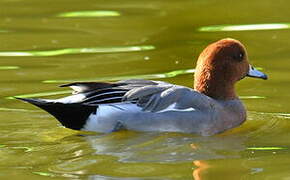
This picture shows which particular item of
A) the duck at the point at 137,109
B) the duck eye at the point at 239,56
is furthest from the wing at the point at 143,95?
the duck eye at the point at 239,56

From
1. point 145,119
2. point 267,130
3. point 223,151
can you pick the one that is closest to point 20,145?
point 145,119

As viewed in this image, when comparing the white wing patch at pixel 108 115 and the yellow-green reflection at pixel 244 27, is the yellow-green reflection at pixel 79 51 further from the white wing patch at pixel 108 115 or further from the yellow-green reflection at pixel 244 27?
the white wing patch at pixel 108 115

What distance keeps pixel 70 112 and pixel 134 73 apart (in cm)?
205

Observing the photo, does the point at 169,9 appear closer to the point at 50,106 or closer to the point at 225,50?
the point at 225,50

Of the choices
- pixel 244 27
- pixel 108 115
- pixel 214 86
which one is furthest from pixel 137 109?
pixel 244 27

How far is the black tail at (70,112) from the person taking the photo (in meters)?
7.59

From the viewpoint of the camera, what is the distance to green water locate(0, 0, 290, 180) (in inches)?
266

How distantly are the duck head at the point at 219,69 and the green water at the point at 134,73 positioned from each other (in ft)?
1.19

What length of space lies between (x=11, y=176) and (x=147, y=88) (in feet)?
5.62

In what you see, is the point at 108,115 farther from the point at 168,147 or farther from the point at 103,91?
the point at 168,147

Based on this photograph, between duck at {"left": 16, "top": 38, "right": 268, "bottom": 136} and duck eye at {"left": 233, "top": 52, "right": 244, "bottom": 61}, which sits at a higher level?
duck eye at {"left": 233, "top": 52, "right": 244, "bottom": 61}

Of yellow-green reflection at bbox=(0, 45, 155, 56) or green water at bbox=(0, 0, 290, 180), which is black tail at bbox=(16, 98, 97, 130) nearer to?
green water at bbox=(0, 0, 290, 180)

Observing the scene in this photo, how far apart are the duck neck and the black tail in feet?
3.30

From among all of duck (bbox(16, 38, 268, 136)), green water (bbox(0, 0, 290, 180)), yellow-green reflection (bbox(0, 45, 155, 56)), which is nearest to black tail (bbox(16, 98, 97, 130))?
duck (bbox(16, 38, 268, 136))
